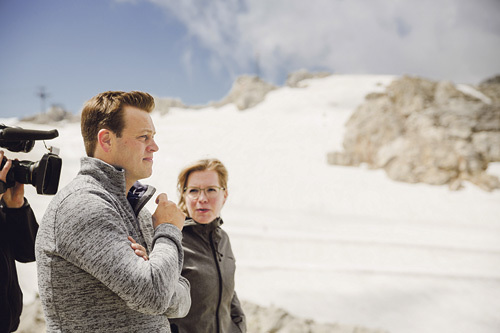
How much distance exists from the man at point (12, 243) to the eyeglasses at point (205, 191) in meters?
0.91

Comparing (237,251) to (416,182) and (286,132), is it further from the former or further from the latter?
(286,132)

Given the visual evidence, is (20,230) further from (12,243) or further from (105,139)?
(105,139)

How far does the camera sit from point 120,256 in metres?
1.06

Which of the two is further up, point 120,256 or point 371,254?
point 120,256

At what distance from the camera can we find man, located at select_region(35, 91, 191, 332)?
1061 millimetres

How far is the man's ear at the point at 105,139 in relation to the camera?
1272 mm

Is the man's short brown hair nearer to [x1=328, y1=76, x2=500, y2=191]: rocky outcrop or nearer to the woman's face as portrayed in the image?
the woman's face

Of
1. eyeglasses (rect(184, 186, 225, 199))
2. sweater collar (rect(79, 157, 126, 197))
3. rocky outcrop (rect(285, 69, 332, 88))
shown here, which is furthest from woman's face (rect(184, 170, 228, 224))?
rocky outcrop (rect(285, 69, 332, 88))

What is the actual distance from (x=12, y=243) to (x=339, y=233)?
25.1ft

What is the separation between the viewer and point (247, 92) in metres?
25.4

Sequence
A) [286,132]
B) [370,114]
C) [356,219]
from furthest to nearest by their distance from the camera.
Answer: [286,132]
[370,114]
[356,219]

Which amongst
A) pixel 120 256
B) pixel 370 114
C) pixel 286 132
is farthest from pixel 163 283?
pixel 286 132

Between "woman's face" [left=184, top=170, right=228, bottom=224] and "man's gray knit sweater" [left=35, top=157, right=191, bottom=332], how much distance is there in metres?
0.81

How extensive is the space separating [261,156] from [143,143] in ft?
45.6
